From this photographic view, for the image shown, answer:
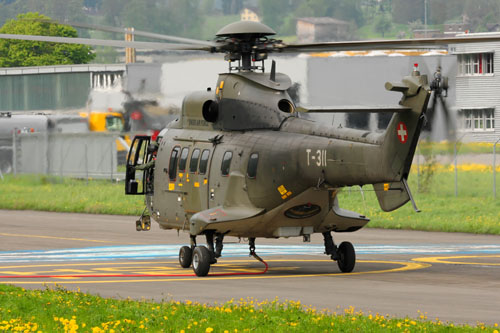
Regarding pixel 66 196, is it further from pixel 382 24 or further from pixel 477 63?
pixel 477 63

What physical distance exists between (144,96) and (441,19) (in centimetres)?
1910

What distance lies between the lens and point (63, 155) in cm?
5819

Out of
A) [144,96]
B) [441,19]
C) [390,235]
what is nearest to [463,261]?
[390,235]

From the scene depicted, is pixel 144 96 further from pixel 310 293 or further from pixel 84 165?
pixel 310 293

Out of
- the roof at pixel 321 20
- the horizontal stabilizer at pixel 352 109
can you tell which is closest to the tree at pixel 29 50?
the roof at pixel 321 20

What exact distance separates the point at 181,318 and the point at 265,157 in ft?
25.6

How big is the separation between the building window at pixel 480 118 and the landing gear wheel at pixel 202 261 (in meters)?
44.3

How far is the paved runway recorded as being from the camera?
18.8 meters

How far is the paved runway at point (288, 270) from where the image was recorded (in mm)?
18844

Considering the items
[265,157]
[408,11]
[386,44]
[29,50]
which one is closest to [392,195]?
[386,44]

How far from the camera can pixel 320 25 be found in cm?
5481

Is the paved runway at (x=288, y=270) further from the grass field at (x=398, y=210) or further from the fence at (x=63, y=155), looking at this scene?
the fence at (x=63, y=155)

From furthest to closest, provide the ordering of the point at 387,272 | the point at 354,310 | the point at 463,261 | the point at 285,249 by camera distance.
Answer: the point at 285,249
the point at 463,261
the point at 387,272
the point at 354,310

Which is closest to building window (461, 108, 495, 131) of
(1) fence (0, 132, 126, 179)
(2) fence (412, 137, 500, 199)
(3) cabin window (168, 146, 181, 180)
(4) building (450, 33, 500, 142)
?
(4) building (450, 33, 500, 142)
